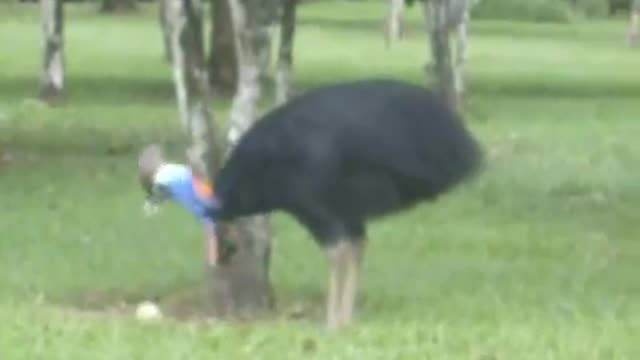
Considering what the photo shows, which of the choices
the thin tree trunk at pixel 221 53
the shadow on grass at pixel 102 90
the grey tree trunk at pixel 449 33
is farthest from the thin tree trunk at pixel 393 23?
the grey tree trunk at pixel 449 33

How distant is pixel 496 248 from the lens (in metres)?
15.8

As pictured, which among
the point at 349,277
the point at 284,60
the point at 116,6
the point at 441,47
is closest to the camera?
the point at 349,277

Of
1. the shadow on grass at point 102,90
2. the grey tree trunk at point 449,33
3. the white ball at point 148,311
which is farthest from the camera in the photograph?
the shadow on grass at point 102,90

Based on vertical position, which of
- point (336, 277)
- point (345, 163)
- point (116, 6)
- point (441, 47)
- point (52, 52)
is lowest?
point (116, 6)

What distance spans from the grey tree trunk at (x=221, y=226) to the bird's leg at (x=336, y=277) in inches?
61.1

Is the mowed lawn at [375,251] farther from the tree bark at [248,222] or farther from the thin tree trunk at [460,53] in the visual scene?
the thin tree trunk at [460,53]

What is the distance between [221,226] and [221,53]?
2021 cm

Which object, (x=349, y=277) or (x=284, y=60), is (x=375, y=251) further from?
(x=349, y=277)

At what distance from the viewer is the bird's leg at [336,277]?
11.3 metres

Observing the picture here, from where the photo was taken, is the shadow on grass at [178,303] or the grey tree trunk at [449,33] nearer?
the shadow on grass at [178,303]

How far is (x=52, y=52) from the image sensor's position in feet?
98.4

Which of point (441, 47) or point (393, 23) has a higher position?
point (441, 47)

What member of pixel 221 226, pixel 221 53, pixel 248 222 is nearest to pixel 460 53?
pixel 221 53

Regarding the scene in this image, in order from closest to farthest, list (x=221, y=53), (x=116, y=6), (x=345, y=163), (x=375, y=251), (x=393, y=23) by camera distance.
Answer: (x=345, y=163) → (x=375, y=251) → (x=221, y=53) → (x=393, y=23) → (x=116, y=6)
